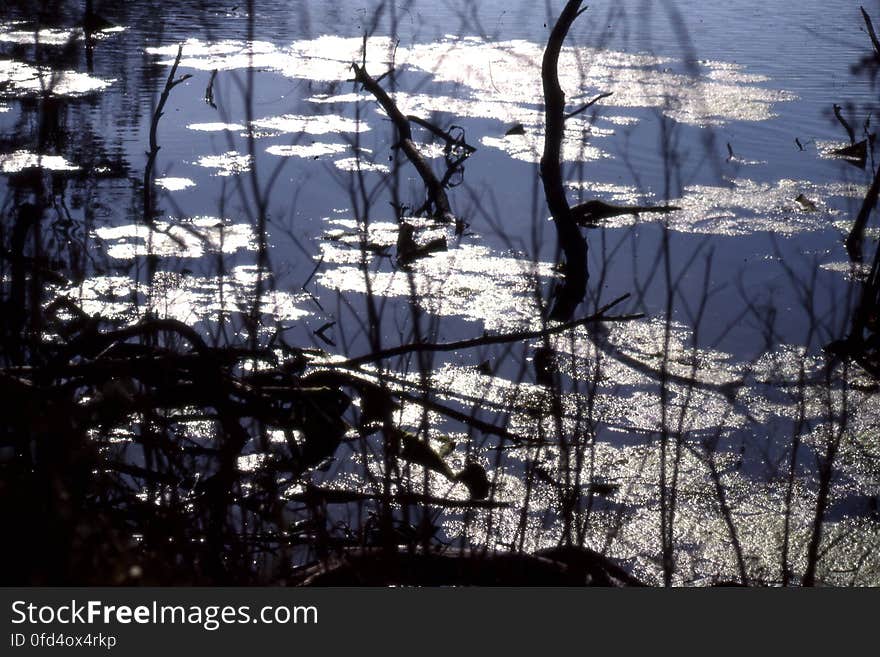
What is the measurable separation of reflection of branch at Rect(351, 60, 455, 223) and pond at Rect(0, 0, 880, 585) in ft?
0.18

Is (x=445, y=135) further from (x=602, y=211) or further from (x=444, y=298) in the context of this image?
(x=444, y=298)

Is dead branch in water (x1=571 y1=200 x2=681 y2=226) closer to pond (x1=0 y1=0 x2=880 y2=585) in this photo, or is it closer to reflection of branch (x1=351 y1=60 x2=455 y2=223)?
pond (x1=0 y1=0 x2=880 y2=585)

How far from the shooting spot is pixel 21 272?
3.14 metres

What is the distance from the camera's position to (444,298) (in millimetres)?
4680

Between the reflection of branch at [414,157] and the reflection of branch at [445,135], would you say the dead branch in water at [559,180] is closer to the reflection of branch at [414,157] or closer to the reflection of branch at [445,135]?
the reflection of branch at [414,157]

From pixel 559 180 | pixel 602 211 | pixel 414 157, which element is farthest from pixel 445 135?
pixel 559 180

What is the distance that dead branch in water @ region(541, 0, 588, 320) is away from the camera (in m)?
4.83

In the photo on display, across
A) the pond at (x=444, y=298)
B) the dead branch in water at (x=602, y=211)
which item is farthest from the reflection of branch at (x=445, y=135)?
the dead branch in water at (x=602, y=211)

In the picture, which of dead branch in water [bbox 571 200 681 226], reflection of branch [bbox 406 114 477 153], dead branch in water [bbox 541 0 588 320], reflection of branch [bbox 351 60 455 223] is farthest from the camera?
reflection of branch [bbox 406 114 477 153]

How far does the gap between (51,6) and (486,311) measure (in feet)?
24.4

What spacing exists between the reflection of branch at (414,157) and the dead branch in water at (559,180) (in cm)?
77

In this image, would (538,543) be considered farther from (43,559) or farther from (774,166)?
Result: (774,166)

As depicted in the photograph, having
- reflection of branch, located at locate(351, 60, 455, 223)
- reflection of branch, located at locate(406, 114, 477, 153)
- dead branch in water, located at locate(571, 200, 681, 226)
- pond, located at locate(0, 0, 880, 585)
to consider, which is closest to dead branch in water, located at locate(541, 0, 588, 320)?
pond, located at locate(0, 0, 880, 585)

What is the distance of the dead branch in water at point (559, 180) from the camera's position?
190 inches
